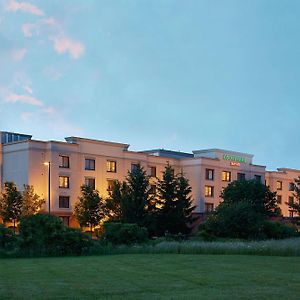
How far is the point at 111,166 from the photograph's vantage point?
243ft

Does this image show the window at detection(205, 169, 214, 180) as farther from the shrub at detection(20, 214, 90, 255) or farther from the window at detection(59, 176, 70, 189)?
the shrub at detection(20, 214, 90, 255)

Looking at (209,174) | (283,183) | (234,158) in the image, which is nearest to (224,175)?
(234,158)

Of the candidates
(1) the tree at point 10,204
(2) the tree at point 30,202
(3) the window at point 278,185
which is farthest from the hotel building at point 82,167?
(3) the window at point 278,185

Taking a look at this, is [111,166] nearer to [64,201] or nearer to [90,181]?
[90,181]

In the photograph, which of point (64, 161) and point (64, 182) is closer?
point (64, 182)

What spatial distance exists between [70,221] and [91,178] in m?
6.62

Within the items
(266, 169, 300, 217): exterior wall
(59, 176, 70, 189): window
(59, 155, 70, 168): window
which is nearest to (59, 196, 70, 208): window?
(59, 176, 70, 189): window

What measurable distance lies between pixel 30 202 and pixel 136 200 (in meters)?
12.1

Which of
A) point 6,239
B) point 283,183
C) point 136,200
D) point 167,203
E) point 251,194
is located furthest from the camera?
point 283,183

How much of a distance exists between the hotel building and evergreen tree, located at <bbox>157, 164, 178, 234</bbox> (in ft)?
19.9

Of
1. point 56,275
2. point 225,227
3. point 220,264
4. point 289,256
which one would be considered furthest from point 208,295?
point 225,227

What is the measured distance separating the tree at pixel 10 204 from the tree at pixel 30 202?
0.62 metres

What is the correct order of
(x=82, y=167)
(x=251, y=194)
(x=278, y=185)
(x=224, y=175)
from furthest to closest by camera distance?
1. (x=278, y=185)
2. (x=224, y=175)
3. (x=251, y=194)
4. (x=82, y=167)

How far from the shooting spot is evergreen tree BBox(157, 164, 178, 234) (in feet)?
197
